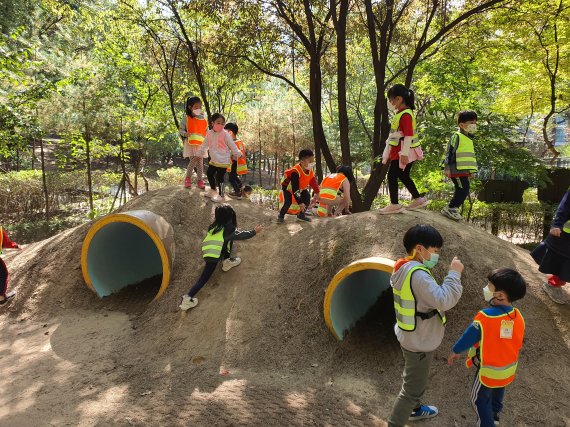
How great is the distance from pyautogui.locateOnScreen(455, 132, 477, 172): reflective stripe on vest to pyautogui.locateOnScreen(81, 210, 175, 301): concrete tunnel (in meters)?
4.34

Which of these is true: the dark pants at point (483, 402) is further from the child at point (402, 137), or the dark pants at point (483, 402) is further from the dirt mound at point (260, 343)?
the child at point (402, 137)

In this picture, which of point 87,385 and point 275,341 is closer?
point 87,385

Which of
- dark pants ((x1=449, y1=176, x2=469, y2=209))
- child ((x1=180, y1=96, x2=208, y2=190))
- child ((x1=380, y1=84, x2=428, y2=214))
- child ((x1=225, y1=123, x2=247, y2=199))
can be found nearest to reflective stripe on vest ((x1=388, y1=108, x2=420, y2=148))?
child ((x1=380, y1=84, x2=428, y2=214))

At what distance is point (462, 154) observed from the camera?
16.8ft

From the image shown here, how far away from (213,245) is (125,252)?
2.80 meters

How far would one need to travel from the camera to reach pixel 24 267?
7.09 metres

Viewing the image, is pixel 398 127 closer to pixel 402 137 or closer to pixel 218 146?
pixel 402 137

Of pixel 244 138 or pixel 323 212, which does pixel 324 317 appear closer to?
pixel 323 212

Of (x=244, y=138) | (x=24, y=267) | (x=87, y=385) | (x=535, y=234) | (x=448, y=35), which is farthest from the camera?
(x=244, y=138)

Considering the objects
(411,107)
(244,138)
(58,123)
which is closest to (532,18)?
(411,107)

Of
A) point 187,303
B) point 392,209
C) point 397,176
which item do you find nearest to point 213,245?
point 187,303

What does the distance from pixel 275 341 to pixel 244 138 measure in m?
20.0

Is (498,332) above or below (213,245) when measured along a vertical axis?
below

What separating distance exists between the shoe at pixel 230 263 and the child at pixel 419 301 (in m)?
3.32
